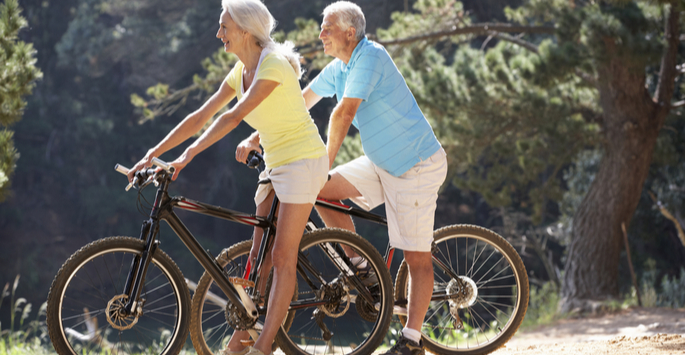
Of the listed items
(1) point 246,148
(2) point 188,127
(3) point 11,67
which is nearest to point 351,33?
(1) point 246,148

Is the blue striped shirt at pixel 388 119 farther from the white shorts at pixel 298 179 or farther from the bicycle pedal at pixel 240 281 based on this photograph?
the bicycle pedal at pixel 240 281

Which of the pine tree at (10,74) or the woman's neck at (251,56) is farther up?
the pine tree at (10,74)

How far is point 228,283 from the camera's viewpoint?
233 centimetres

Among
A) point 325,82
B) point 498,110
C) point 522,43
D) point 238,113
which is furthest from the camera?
point 522,43

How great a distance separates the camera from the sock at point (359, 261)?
2.54m

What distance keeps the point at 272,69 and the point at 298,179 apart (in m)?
0.39

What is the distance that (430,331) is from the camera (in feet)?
9.52

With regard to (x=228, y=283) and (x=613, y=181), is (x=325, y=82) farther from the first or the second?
(x=613, y=181)

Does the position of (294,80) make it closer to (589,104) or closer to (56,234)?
(589,104)

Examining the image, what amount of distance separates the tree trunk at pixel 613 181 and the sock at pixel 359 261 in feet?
16.7

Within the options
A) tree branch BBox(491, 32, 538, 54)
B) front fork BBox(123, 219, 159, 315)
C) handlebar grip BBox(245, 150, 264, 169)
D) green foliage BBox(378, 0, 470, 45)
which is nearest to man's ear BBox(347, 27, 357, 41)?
handlebar grip BBox(245, 150, 264, 169)

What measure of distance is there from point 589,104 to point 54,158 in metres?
21.1

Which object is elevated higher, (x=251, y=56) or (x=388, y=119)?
(x=251, y=56)

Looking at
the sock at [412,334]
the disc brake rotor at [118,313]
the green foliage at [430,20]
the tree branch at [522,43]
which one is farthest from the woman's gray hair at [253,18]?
the tree branch at [522,43]
